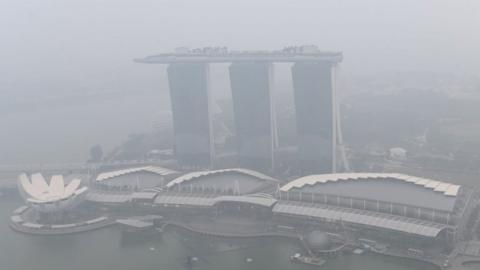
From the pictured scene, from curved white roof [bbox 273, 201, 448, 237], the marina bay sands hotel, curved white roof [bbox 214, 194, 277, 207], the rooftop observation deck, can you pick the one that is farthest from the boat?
the rooftop observation deck

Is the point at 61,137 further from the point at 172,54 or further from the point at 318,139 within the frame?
the point at 318,139

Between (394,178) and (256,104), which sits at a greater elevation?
(256,104)

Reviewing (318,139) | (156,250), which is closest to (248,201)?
(156,250)

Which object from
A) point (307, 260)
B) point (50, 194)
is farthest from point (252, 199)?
point (50, 194)

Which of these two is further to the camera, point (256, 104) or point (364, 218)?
point (256, 104)

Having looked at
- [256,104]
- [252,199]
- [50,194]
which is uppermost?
[256,104]

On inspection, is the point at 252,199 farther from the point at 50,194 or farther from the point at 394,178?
the point at 50,194
